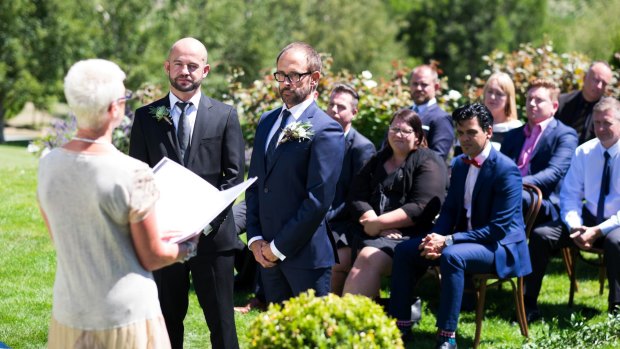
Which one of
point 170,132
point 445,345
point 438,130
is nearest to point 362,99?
point 438,130

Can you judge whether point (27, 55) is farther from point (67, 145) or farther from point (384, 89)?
point (67, 145)

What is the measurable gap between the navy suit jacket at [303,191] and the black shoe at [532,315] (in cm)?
286

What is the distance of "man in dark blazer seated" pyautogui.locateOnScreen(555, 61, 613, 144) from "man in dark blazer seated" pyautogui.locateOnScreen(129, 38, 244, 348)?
5022 mm

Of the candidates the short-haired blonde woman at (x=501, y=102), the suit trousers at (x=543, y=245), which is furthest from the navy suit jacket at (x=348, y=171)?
the suit trousers at (x=543, y=245)

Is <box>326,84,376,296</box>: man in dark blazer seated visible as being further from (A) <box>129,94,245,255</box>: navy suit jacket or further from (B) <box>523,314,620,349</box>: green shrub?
(A) <box>129,94,245,255</box>: navy suit jacket

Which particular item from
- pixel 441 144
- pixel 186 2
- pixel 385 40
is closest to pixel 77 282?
pixel 441 144

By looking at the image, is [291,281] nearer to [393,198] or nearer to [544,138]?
[393,198]

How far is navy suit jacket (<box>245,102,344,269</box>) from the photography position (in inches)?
186

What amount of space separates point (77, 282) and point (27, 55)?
37.4m

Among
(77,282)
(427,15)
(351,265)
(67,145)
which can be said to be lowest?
(351,265)

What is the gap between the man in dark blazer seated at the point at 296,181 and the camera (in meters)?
4.72

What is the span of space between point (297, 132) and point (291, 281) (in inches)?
35.3

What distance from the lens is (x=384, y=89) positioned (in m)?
11.1

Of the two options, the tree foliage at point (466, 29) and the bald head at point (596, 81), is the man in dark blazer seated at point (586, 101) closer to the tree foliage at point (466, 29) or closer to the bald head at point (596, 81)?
the bald head at point (596, 81)
